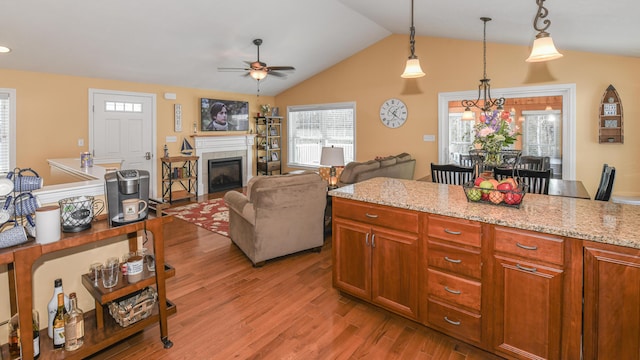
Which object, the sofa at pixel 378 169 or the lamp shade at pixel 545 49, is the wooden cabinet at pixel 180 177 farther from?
the lamp shade at pixel 545 49

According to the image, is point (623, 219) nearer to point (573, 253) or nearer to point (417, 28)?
point (573, 253)

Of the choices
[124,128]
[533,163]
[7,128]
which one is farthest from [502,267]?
[7,128]

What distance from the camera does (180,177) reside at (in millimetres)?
6980

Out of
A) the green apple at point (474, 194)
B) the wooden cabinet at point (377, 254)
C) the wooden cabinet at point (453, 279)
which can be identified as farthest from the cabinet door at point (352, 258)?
the green apple at point (474, 194)

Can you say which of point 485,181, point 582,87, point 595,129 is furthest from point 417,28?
point 485,181

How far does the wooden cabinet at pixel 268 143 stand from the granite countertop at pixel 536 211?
6222 mm

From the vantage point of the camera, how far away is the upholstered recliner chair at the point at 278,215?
349cm

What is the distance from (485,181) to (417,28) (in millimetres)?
4383

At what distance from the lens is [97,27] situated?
4406 mm

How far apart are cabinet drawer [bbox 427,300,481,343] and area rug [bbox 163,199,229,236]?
10.5ft

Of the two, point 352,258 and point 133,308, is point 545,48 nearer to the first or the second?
point 352,258

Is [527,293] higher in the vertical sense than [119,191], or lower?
lower

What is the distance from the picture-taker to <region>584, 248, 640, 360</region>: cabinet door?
1.56 m

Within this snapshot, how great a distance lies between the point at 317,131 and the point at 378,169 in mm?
3791
